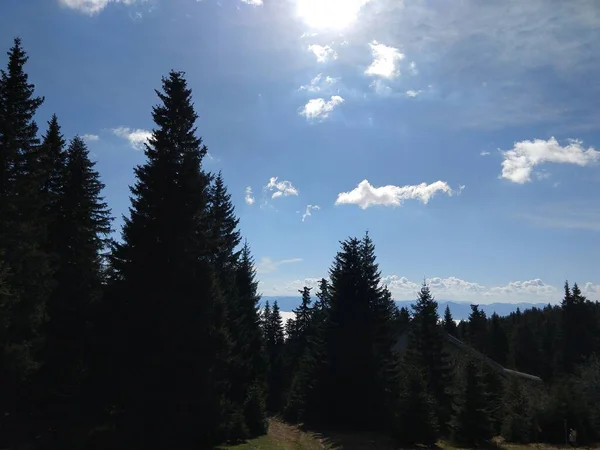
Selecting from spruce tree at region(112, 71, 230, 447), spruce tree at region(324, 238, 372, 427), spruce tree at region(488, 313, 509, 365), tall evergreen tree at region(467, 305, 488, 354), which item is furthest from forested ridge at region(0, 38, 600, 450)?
tall evergreen tree at region(467, 305, 488, 354)

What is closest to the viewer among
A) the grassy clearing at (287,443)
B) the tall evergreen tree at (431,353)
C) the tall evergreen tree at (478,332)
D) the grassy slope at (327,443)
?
the grassy clearing at (287,443)

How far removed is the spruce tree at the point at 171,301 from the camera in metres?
20.0

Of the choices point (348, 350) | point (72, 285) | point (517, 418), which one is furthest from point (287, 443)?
point (517, 418)

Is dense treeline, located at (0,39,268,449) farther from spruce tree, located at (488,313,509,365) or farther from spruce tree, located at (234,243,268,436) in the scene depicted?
spruce tree, located at (488,313,509,365)

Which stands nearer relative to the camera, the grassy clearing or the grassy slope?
the grassy clearing

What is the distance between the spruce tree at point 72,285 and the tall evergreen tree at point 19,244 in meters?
1.24

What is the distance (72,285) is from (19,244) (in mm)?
5308

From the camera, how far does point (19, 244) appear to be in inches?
802

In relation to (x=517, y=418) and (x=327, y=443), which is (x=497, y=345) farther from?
(x=327, y=443)

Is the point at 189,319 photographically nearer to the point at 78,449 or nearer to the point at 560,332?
the point at 78,449

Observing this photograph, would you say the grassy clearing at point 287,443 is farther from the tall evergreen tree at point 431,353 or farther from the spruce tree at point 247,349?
the tall evergreen tree at point 431,353

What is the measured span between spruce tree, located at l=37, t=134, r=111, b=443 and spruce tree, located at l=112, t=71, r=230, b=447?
9.23 ft

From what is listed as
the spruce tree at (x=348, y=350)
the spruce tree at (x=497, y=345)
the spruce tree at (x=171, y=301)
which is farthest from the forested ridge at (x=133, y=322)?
the spruce tree at (x=497, y=345)

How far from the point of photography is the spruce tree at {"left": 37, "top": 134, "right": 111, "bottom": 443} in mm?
23500
